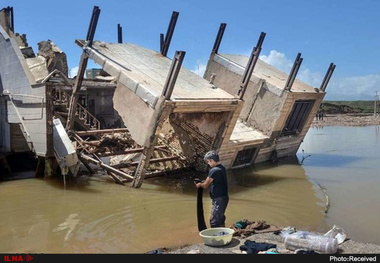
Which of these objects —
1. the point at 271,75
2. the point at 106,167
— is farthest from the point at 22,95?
the point at 271,75

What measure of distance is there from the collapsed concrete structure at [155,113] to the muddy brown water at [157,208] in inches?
39.6

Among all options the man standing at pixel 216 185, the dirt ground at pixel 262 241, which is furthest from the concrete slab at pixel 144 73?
the dirt ground at pixel 262 241

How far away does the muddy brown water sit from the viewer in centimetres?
697

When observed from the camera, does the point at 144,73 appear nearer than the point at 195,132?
Yes

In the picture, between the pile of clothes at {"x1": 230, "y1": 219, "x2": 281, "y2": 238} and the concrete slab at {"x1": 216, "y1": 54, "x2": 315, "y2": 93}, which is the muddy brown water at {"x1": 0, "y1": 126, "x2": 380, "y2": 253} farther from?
the concrete slab at {"x1": 216, "y1": 54, "x2": 315, "y2": 93}

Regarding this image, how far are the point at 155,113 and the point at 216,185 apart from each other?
4.83 m

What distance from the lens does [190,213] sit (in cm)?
888

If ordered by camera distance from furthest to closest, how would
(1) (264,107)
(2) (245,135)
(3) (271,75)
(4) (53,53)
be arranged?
(4) (53,53) → (3) (271,75) → (1) (264,107) → (2) (245,135)

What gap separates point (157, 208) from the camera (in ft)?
30.7

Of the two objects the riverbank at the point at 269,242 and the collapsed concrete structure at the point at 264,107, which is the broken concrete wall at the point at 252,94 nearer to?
the collapsed concrete structure at the point at 264,107

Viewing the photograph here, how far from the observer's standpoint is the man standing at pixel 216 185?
19.4ft

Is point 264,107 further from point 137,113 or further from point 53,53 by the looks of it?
point 53,53
